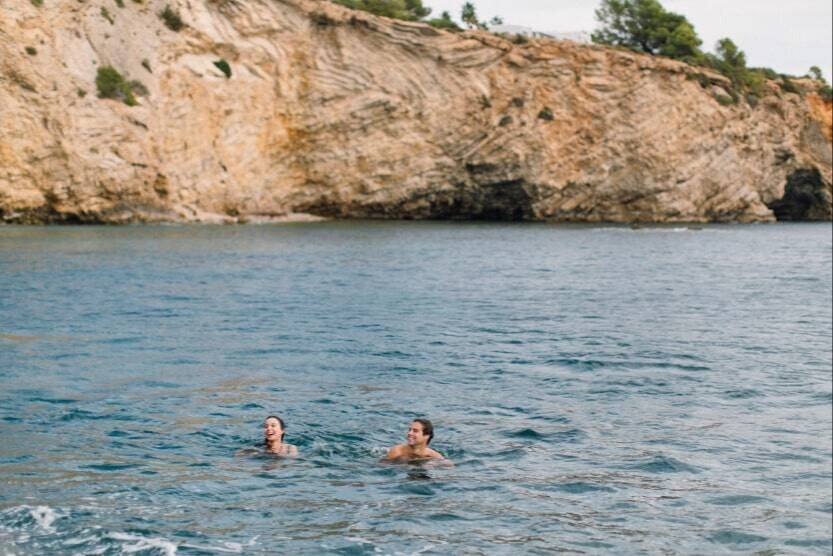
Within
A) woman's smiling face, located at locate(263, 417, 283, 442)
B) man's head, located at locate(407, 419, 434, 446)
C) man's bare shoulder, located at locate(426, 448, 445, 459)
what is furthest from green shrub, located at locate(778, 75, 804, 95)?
woman's smiling face, located at locate(263, 417, 283, 442)

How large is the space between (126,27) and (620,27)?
52514 millimetres

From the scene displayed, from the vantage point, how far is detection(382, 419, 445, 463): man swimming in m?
13.6

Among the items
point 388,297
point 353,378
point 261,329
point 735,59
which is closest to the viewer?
point 353,378

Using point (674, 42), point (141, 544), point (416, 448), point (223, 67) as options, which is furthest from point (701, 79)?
point (141, 544)

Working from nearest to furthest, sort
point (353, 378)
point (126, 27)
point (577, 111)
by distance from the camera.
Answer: point (353, 378) < point (126, 27) < point (577, 111)

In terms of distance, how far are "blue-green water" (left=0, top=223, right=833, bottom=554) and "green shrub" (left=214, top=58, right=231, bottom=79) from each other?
26086mm

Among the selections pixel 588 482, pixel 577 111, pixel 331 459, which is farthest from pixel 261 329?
pixel 577 111

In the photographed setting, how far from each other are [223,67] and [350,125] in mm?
9656

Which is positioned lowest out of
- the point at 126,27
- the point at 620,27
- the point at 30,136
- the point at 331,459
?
the point at 331,459

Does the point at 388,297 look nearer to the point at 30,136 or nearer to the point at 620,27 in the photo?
the point at 30,136

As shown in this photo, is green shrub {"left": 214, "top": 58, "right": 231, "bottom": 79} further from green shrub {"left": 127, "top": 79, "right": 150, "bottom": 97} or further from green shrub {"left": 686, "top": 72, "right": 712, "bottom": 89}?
green shrub {"left": 686, "top": 72, "right": 712, "bottom": 89}

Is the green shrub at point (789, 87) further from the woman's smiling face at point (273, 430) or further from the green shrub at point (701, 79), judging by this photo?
the woman's smiling face at point (273, 430)

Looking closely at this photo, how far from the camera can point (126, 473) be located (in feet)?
42.7

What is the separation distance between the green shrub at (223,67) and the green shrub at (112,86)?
7.59m
